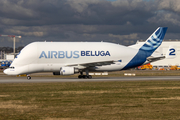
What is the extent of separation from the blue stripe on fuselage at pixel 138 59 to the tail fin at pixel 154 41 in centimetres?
118

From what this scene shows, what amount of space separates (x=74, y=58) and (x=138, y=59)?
12.6 m

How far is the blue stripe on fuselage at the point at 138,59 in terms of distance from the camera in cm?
4869

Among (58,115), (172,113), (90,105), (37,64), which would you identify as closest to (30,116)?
(58,115)

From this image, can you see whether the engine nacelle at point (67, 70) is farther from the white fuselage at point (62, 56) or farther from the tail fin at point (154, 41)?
the tail fin at point (154, 41)

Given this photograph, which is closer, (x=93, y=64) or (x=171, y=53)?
(x=93, y=64)

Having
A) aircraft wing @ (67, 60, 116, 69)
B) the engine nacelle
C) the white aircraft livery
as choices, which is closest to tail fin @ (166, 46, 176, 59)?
the white aircraft livery

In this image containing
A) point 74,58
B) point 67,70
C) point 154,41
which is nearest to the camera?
point 67,70

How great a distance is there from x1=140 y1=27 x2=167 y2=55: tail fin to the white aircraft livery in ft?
3.15

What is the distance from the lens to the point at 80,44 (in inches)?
1874

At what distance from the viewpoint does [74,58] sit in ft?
151

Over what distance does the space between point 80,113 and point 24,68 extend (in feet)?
108

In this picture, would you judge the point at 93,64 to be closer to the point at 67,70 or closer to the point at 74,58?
the point at 74,58

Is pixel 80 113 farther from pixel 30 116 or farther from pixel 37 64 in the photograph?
pixel 37 64

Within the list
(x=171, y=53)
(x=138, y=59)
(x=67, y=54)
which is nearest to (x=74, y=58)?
(x=67, y=54)
